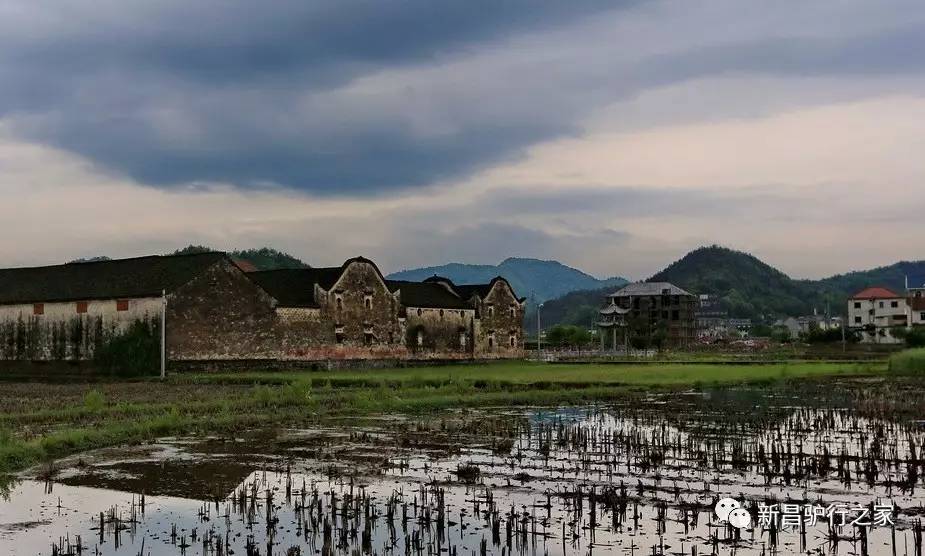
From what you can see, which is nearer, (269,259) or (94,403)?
(94,403)

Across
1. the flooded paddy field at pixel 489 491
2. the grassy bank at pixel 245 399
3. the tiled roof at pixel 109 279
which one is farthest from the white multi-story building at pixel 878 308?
the flooded paddy field at pixel 489 491

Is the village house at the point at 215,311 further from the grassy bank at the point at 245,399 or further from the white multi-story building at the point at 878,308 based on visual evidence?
the white multi-story building at the point at 878,308

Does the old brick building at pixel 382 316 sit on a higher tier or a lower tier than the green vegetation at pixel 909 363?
higher

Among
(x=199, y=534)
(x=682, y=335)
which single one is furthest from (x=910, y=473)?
(x=682, y=335)

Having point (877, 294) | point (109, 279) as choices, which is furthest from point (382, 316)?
point (877, 294)

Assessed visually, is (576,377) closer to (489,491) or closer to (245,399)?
(245,399)

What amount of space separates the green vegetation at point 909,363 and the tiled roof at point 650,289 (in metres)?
76.7

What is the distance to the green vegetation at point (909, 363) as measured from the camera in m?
46.8

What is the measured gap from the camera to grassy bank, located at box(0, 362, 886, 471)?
21812 millimetres

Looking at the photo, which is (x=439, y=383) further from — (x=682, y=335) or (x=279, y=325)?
→ (x=682, y=335)

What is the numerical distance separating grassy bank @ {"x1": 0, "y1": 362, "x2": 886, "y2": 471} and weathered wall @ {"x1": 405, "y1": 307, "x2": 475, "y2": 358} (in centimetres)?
2010

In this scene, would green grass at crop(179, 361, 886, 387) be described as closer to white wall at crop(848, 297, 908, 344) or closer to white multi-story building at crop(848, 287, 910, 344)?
white wall at crop(848, 297, 908, 344)

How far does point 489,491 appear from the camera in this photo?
14.2 m

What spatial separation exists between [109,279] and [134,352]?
6.66 m
